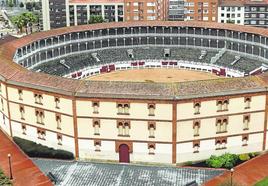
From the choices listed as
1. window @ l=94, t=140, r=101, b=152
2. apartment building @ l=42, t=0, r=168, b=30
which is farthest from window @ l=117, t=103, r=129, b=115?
apartment building @ l=42, t=0, r=168, b=30

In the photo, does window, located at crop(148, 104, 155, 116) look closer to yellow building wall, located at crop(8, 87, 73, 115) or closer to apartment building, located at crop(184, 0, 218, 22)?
yellow building wall, located at crop(8, 87, 73, 115)

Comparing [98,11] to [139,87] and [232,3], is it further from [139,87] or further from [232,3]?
[139,87]

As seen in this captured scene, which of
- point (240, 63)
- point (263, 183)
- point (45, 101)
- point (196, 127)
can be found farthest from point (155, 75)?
point (263, 183)

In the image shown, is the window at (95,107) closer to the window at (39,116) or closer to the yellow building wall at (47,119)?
the yellow building wall at (47,119)

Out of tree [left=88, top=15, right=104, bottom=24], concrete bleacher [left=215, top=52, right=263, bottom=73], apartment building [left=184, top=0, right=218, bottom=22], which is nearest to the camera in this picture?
concrete bleacher [left=215, top=52, right=263, bottom=73]


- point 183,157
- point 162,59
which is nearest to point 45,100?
point 183,157

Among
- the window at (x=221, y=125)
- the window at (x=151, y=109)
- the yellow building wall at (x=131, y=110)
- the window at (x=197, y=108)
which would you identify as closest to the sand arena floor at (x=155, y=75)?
the window at (x=221, y=125)
